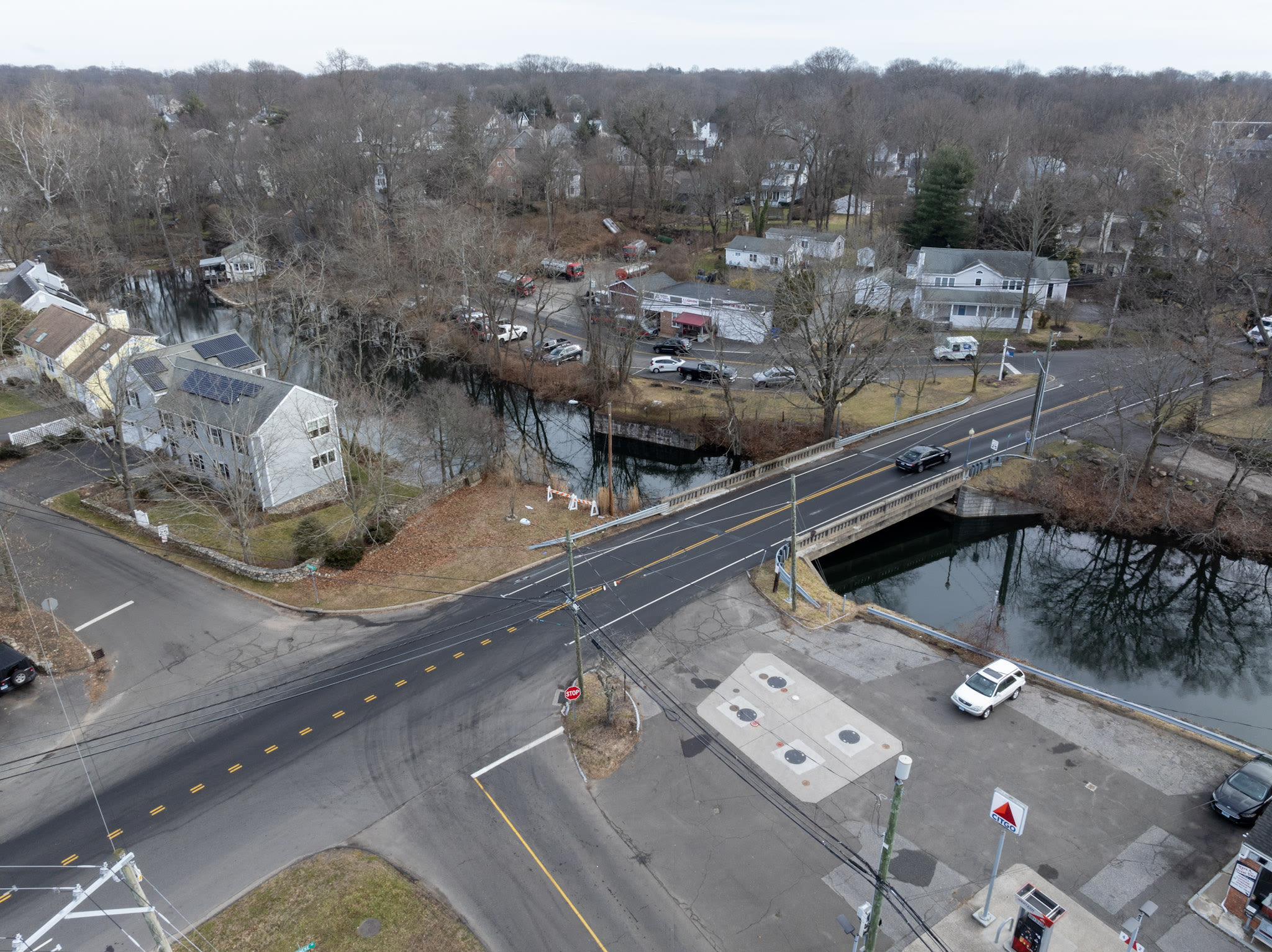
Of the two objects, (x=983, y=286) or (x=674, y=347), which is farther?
(x=983, y=286)

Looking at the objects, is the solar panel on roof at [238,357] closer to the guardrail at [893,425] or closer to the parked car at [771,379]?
the parked car at [771,379]

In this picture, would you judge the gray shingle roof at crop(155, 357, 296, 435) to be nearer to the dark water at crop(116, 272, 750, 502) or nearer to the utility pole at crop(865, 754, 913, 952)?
the dark water at crop(116, 272, 750, 502)

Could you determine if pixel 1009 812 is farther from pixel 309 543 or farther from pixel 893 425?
pixel 893 425

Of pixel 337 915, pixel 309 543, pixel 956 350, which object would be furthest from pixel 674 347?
pixel 337 915

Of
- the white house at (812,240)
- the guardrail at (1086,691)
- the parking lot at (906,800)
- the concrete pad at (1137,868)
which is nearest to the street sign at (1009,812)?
the parking lot at (906,800)

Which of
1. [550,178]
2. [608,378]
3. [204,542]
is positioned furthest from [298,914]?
[550,178]

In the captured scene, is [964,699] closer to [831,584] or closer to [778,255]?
[831,584]
